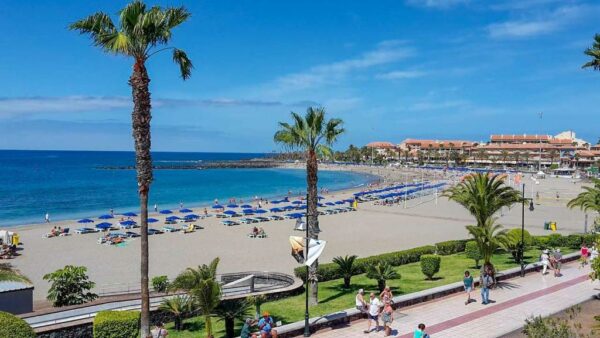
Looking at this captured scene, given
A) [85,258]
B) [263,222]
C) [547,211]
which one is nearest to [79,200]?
[263,222]

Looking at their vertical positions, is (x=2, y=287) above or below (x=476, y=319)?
above

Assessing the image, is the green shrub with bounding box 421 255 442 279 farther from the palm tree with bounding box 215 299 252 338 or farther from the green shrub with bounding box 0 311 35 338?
the green shrub with bounding box 0 311 35 338

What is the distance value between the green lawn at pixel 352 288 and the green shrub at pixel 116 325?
150 centimetres

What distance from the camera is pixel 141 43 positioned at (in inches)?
458

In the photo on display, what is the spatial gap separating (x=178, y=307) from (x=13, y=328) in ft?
15.1

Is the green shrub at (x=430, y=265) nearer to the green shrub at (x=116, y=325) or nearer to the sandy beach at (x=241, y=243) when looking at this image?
the sandy beach at (x=241, y=243)

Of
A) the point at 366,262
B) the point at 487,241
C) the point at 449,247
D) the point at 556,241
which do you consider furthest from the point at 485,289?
the point at 556,241

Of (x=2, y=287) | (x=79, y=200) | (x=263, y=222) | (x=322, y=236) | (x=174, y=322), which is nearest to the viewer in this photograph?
(x=2, y=287)

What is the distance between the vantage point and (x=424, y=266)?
64.8 ft

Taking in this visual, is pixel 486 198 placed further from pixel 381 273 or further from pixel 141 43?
pixel 141 43

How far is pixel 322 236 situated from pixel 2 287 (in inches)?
1014

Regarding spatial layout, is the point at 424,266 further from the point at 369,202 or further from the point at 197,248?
the point at 369,202

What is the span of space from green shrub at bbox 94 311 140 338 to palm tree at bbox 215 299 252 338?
1.97 meters

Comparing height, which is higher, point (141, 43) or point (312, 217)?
point (141, 43)
